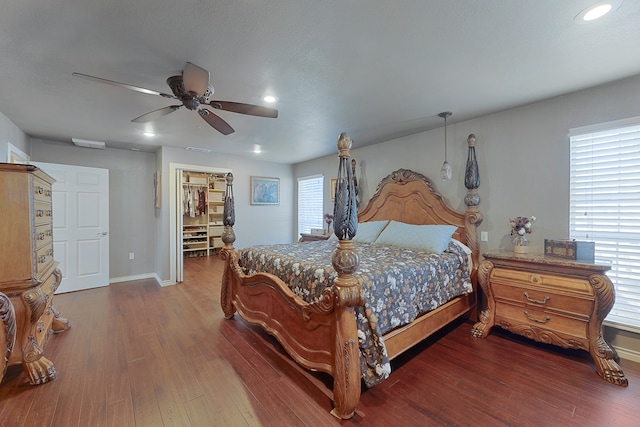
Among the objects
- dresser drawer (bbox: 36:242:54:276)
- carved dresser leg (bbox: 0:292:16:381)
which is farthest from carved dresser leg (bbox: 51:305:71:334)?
carved dresser leg (bbox: 0:292:16:381)

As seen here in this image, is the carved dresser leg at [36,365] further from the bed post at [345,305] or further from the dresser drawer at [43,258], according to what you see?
the bed post at [345,305]

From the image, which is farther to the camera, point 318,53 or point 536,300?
point 536,300

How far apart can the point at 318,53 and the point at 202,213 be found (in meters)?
6.30

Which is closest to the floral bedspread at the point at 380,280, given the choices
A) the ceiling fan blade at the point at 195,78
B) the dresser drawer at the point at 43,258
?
the ceiling fan blade at the point at 195,78

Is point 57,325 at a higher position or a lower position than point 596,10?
lower

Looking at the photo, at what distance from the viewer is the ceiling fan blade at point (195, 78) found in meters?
1.87

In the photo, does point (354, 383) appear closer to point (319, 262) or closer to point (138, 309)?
point (319, 262)

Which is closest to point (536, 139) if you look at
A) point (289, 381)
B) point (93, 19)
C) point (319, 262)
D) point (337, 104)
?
point (337, 104)

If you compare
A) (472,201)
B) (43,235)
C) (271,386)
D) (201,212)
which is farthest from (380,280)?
(201,212)

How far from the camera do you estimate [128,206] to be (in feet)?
16.1

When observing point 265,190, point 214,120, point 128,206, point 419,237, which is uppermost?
point 214,120

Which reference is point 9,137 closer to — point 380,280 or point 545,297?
point 380,280

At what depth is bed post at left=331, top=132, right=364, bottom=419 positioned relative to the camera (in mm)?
1617

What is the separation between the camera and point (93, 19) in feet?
4.99
